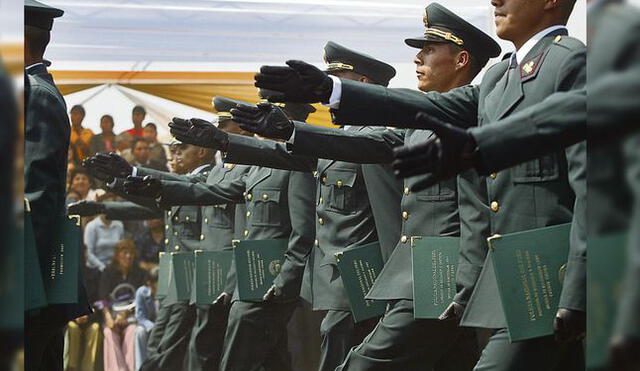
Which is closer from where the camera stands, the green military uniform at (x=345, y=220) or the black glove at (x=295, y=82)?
the black glove at (x=295, y=82)

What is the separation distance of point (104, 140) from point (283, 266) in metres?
2.04

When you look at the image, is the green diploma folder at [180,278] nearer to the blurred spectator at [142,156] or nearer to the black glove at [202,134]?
the blurred spectator at [142,156]

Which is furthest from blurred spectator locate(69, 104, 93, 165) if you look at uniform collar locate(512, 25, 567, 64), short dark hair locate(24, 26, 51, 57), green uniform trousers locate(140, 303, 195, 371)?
uniform collar locate(512, 25, 567, 64)

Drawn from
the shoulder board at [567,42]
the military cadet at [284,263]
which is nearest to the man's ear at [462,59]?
the shoulder board at [567,42]

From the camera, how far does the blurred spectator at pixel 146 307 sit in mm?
8320

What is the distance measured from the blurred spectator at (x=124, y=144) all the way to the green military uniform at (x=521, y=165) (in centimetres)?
440

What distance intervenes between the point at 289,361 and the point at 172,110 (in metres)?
1.59

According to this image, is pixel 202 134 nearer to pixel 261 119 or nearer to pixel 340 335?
pixel 340 335

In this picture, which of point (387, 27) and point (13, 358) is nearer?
point (13, 358)

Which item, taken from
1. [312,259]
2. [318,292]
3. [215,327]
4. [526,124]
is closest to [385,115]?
[526,124]

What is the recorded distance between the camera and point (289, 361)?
6.55 m

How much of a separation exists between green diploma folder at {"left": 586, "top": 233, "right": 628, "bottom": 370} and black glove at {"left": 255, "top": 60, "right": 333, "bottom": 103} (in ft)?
4.89

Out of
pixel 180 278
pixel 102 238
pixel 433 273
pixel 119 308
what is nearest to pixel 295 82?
pixel 433 273

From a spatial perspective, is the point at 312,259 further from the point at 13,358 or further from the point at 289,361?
the point at 13,358
